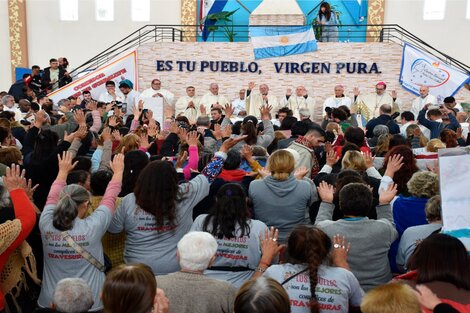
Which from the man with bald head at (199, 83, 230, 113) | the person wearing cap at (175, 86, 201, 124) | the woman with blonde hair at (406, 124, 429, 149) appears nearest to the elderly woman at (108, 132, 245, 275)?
the woman with blonde hair at (406, 124, 429, 149)

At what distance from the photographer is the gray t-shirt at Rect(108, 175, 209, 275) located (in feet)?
13.0

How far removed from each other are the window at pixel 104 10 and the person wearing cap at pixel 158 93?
5.99 meters

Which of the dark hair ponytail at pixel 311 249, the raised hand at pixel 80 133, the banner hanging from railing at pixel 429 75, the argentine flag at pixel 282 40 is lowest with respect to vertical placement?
the dark hair ponytail at pixel 311 249

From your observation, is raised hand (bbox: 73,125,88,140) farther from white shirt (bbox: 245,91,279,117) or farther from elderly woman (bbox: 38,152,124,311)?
white shirt (bbox: 245,91,279,117)

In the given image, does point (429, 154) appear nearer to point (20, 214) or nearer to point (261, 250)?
point (261, 250)

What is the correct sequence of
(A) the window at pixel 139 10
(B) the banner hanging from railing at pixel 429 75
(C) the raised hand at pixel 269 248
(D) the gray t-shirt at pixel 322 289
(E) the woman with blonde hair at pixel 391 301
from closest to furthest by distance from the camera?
(E) the woman with blonde hair at pixel 391 301 → (D) the gray t-shirt at pixel 322 289 → (C) the raised hand at pixel 269 248 → (B) the banner hanging from railing at pixel 429 75 → (A) the window at pixel 139 10

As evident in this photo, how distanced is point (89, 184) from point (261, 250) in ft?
5.31

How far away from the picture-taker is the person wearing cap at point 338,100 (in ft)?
48.0

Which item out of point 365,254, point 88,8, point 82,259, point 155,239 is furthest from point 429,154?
point 88,8

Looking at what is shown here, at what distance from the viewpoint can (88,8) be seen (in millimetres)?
21078

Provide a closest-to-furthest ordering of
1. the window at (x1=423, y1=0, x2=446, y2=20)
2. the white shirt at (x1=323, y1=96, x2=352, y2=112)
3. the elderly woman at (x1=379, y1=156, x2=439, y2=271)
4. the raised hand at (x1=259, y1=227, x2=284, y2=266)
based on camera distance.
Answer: the raised hand at (x1=259, y1=227, x2=284, y2=266), the elderly woman at (x1=379, y1=156, x2=439, y2=271), the white shirt at (x1=323, y1=96, x2=352, y2=112), the window at (x1=423, y1=0, x2=446, y2=20)

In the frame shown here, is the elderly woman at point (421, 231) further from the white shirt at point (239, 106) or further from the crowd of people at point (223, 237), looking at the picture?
the white shirt at point (239, 106)

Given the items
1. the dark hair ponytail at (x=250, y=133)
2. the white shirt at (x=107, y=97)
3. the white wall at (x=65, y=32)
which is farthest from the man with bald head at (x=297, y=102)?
the dark hair ponytail at (x=250, y=133)

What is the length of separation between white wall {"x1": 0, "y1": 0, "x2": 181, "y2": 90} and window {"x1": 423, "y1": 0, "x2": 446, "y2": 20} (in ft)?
32.3
